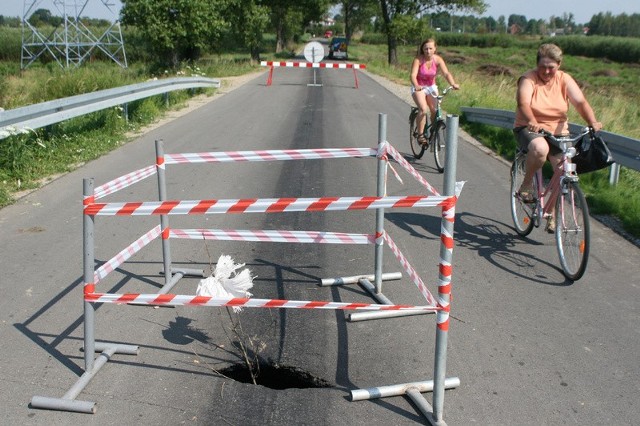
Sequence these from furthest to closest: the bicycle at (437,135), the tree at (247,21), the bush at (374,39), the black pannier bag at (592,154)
Answer: the bush at (374,39) → the tree at (247,21) → the bicycle at (437,135) → the black pannier bag at (592,154)

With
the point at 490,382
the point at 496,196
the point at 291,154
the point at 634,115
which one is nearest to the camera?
the point at 490,382

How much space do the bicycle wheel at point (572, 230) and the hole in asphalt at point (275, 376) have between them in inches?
115

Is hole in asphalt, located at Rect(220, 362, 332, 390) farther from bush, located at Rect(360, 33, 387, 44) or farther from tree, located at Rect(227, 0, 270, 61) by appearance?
bush, located at Rect(360, 33, 387, 44)

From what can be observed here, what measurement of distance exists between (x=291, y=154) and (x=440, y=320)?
2.07 m

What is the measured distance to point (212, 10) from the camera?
3891 centimetres

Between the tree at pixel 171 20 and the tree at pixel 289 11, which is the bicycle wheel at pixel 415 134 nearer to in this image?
the tree at pixel 171 20

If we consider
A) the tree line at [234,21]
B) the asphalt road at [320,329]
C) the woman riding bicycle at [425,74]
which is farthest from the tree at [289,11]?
the asphalt road at [320,329]

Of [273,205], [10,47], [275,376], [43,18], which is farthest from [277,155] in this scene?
[43,18]

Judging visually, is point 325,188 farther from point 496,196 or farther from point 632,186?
point 632,186

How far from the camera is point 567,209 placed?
6.40 meters

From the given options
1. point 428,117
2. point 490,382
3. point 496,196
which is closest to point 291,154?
point 490,382

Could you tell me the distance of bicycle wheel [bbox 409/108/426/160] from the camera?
11.9 m

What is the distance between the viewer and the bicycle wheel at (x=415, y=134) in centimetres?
1189

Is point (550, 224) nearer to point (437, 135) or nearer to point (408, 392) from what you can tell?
point (408, 392)
